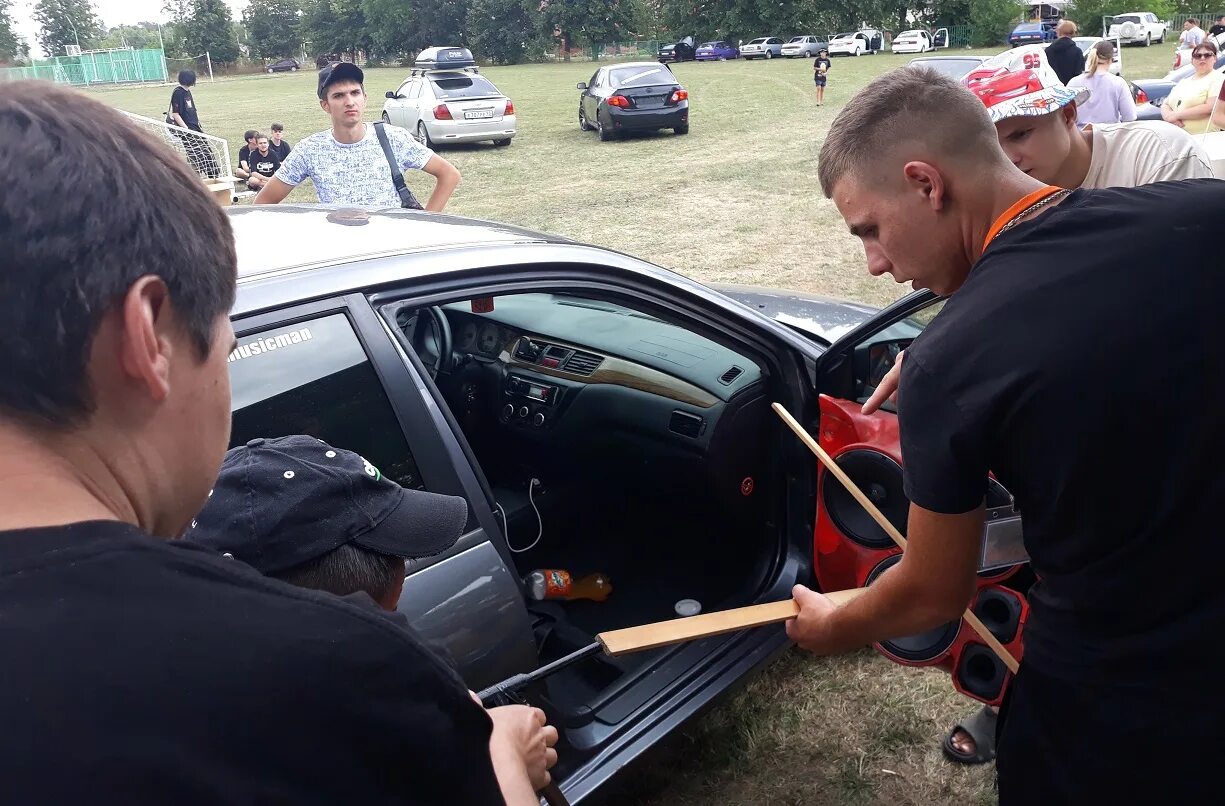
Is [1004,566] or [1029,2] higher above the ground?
[1029,2]

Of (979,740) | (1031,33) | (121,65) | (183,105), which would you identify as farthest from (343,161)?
(121,65)

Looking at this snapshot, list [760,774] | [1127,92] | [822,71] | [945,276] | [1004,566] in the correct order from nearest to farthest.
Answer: [945,276]
[1004,566]
[760,774]
[1127,92]
[822,71]

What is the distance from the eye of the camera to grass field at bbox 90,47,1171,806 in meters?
2.73

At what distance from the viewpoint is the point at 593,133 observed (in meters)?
18.2

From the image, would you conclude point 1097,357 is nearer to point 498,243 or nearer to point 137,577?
point 137,577

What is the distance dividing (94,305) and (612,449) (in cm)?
269

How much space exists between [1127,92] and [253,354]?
8687 mm

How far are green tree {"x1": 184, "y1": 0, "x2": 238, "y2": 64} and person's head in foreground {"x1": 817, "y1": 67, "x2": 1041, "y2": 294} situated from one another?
73.0 metres

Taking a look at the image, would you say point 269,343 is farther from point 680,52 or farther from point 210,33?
point 210,33

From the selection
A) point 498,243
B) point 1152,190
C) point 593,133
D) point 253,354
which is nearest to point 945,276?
point 1152,190

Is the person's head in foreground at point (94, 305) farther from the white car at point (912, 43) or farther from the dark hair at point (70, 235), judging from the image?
the white car at point (912, 43)

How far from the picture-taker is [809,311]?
3.58 metres

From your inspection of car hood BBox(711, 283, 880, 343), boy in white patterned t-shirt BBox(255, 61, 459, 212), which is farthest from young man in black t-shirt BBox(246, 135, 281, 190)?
car hood BBox(711, 283, 880, 343)

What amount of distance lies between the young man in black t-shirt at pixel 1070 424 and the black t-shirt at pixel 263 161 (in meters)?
10.5
